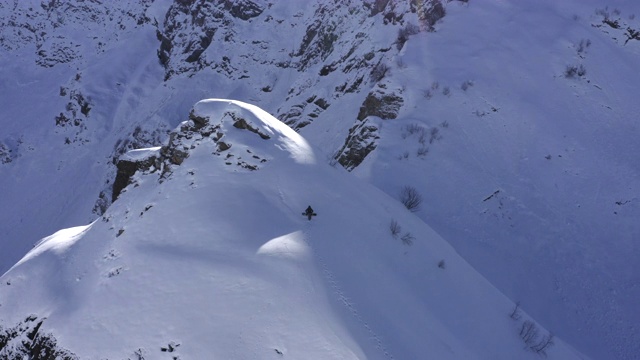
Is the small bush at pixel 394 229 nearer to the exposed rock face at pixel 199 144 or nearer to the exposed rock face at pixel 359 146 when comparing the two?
the exposed rock face at pixel 199 144

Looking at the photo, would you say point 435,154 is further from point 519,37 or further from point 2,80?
point 2,80

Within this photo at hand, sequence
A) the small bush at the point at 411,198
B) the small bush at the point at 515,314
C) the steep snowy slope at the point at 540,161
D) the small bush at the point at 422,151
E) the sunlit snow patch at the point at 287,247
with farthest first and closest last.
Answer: the small bush at the point at 422,151 < the small bush at the point at 411,198 < the steep snowy slope at the point at 540,161 < the small bush at the point at 515,314 < the sunlit snow patch at the point at 287,247

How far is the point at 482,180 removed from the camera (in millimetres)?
14414

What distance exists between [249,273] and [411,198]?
23.9 feet

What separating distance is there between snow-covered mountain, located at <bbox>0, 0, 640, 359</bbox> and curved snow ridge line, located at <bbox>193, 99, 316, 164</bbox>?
125 millimetres

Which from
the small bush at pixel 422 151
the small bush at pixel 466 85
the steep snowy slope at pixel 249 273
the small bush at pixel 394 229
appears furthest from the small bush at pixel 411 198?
the small bush at pixel 466 85

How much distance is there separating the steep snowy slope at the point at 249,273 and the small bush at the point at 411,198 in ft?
5.53

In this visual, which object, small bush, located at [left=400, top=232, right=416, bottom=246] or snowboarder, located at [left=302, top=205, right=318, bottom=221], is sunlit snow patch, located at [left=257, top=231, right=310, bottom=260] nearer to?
snowboarder, located at [left=302, top=205, right=318, bottom=221]

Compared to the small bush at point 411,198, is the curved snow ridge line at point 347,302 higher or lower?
higher

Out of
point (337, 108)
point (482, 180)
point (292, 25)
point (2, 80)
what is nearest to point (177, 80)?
point (292, 25)

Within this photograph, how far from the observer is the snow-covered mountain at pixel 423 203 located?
7160 mm

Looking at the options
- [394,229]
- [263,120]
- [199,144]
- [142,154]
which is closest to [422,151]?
[394,229]

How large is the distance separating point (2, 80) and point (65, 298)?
59.6m

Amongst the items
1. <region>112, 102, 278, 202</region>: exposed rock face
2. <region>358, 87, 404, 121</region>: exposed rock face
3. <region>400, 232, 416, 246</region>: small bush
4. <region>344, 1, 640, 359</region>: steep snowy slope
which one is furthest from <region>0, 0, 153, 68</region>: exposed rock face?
<region>400, 232, 416, 246</region>: small bush
